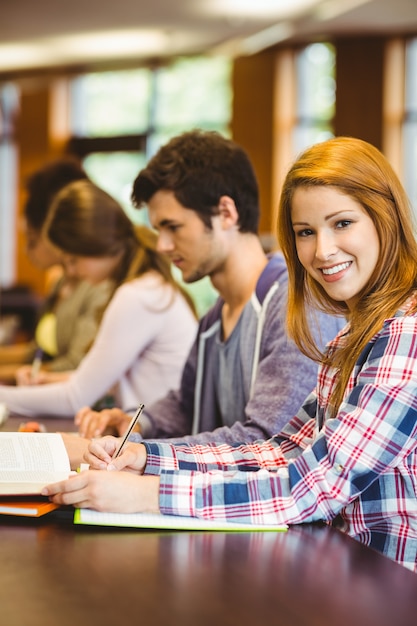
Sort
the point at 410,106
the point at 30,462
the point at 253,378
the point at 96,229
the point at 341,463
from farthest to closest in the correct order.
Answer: the point at 410,106
the point at 96,229
the point at 253,378
the point at 30,462
the point at 341,463

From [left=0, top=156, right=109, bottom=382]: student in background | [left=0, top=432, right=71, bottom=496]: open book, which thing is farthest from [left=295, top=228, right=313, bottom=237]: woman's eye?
[left=0, top=156, right=109, bottom=382]: student in background

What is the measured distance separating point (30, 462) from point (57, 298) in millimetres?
2711

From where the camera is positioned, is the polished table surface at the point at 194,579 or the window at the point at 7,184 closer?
the polished table surface at the point at 194,579

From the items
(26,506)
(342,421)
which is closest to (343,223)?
(342,421)

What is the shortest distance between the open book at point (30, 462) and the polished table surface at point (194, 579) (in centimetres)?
8

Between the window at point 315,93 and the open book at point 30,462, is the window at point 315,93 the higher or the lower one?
the higher one

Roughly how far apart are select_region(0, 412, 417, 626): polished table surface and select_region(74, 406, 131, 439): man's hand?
738 millimetres

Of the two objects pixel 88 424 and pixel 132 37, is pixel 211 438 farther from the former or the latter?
pixel 132 37

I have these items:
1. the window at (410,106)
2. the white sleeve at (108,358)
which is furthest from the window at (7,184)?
the white sleeve at (108,358)

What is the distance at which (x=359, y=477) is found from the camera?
1.18 metres

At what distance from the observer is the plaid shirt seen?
1165 millimetres

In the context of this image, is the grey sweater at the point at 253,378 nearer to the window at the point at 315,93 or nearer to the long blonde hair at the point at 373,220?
the long blonde hair at the point at 373,220

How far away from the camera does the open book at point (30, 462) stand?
1296mm

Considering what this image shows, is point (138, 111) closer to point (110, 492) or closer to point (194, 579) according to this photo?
point (110, 492)
